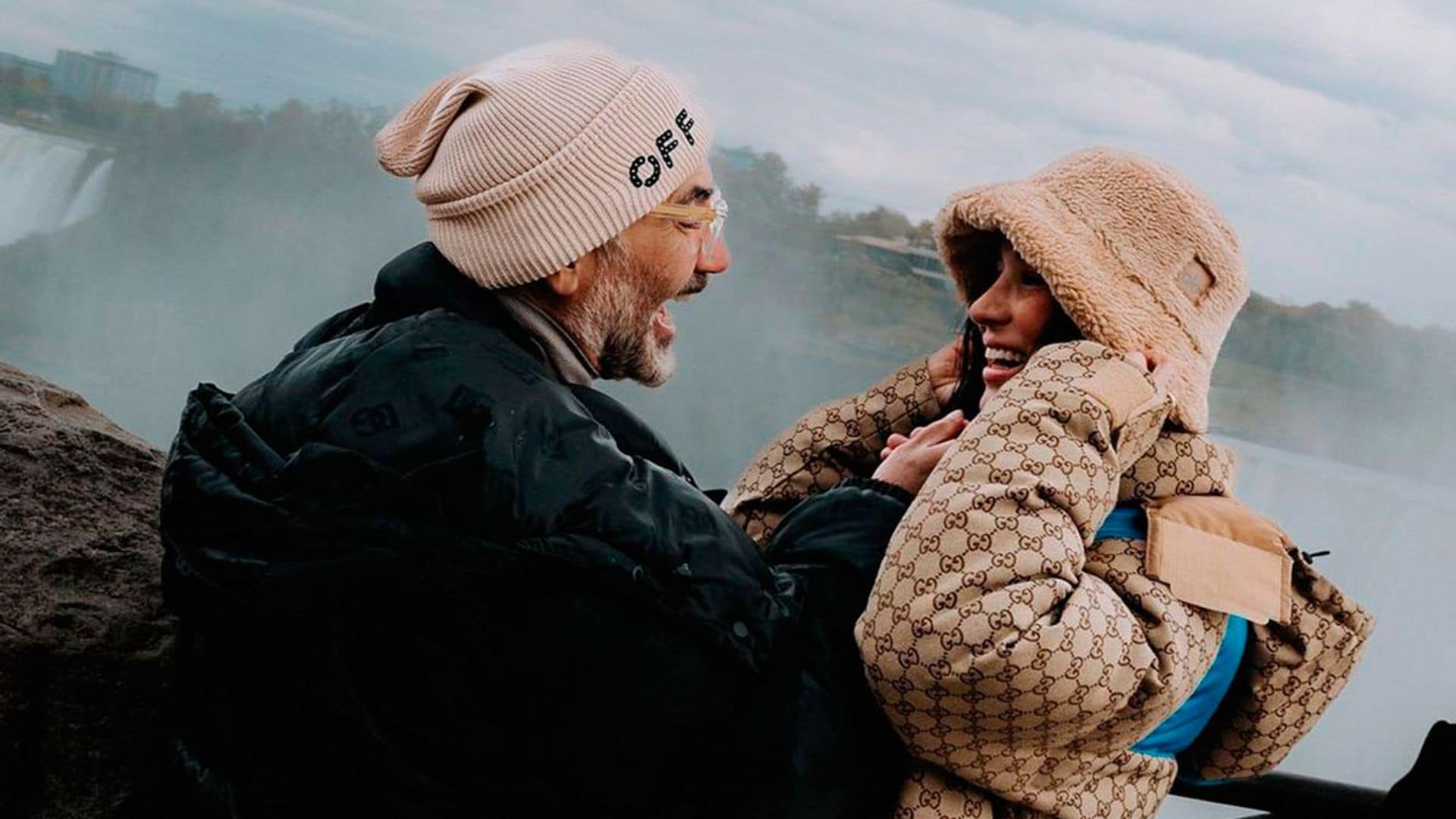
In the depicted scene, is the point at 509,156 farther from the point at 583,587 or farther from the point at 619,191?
the point at 583,587

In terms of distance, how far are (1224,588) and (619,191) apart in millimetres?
873

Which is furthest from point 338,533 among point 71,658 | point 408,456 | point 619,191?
point 71,658

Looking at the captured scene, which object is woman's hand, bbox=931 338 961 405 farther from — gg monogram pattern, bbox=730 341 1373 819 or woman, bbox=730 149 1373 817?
gg monogram pattern, bbox=730 341 1373 819

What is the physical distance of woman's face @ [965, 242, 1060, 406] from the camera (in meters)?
1.94

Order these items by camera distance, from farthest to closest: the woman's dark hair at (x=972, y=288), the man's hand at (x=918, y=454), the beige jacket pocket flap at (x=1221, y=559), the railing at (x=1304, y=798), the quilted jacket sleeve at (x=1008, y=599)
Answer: the railing at (x=1304, y=798) < the woman's dark hair at (x=972, y=288) < the man's hand at (x=918, y=454) < the beige jacket pocket flap at (x=1221, y=559) < the quilted jacket sleeve at (x=1008, y=599)

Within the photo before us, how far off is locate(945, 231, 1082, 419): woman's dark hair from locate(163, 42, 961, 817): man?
460 mm

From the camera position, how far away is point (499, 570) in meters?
1.50

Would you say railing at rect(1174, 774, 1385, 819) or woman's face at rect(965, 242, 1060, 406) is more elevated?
woman's face at rect(965, 242, 1060, 406)

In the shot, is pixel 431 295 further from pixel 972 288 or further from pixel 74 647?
pixel 972 288

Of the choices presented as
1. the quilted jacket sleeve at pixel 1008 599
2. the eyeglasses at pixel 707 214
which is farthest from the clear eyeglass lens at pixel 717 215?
the quilted jacket sleeve at pixel 1008 599

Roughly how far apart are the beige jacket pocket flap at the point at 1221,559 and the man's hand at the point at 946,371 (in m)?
0.49

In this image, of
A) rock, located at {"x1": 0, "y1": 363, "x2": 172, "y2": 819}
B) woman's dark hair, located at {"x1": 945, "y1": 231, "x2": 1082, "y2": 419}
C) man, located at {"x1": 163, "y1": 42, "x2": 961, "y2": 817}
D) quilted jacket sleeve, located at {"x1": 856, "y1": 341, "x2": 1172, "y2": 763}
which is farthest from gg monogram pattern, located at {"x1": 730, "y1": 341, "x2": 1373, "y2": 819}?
rock, located at {"x1": 0, "y1": 363, "x2": 172, "y2": 819}

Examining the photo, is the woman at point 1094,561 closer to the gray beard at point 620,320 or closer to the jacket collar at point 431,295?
the gray beard at point 620,320

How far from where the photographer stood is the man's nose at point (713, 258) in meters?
1.88
